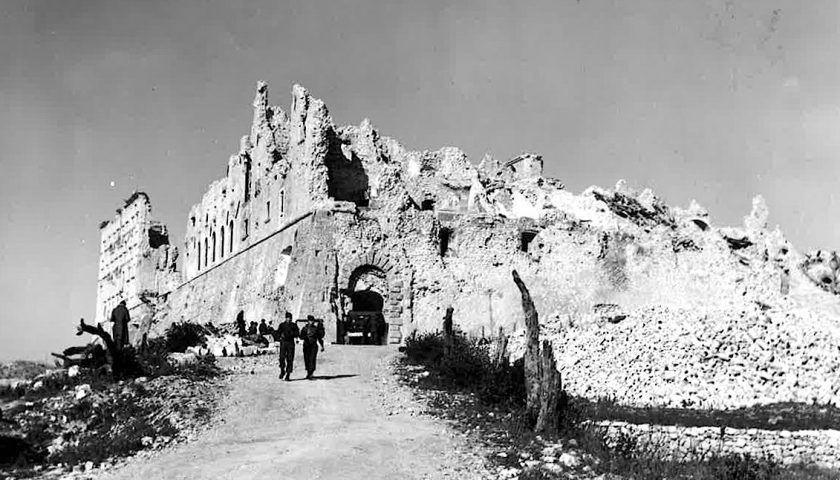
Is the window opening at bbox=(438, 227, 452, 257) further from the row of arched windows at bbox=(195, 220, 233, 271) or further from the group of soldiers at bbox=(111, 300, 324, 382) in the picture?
the row of arched windows at bbox=(195, 220, 233, 271)

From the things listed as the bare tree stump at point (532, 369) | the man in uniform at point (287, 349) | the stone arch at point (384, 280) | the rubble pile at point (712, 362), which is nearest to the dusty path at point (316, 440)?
the man in uniform at point (287, 349)

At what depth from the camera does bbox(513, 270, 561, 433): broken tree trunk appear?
486 inches

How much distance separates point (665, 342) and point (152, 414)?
41.3ft

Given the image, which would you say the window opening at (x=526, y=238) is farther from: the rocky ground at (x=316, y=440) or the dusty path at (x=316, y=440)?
the dusty path at (x=316, y=440)

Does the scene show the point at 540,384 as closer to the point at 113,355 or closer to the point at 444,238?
the point at 113,355

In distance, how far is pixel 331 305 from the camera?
27.1 m

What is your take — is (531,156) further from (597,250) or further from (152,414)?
(152,414)

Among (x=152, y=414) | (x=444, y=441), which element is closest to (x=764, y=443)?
(x=444, y=441)

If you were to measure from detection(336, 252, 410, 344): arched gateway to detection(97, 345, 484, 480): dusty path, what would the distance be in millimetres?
9255

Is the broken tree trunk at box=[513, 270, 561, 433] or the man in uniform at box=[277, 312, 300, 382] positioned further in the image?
the man in uniform at box=[277, 312, 300, 382]

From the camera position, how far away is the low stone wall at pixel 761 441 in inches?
603

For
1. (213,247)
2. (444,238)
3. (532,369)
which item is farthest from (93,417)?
(213,247)

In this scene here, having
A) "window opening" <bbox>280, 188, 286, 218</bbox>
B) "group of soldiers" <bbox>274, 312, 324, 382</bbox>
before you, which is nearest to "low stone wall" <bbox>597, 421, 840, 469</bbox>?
"group of soldiers" <bbox>274, 312, 324, 382</bbox>

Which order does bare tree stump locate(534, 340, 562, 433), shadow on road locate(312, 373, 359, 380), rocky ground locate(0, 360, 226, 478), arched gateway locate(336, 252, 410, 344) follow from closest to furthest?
1. rocky ground locate(0, 360, 226, 478)
2. bare tree stump locate(534, 340, 562, 433)
3. shadow on road locate(312, 373, 359, 380)
4. arched gateway locate(336, 252, 410, 344)
